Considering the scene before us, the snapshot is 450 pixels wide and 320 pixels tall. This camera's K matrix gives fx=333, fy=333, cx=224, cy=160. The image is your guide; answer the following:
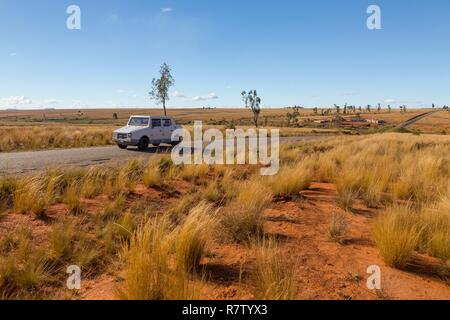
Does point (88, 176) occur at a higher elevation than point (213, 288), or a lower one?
higher

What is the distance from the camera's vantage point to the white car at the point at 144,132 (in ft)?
59.1

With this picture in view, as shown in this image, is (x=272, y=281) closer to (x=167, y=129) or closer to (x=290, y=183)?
(x=290, y=183)

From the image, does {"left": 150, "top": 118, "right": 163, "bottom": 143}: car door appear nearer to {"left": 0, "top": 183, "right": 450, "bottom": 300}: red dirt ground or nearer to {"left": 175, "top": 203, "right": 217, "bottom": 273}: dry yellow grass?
{"left": 0, "top": 183, "right": 450, "bottom": 300}: red dirt ground

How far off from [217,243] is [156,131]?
570 inches

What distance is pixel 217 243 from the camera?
17.5 ft

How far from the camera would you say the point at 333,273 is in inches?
169

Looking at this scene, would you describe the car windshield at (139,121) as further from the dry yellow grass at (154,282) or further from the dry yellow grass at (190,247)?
the dry yellow grass at (154,282)

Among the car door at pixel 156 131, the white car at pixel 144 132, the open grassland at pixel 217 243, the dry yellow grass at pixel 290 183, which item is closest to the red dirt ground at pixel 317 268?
the open grassland at pixel 217 243

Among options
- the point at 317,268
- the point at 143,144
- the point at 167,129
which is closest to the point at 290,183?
the point at 317,268
